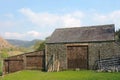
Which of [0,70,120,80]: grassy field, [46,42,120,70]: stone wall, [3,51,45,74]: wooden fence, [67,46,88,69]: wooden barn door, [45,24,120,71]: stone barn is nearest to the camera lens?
[0,70,120,80]: grassy field

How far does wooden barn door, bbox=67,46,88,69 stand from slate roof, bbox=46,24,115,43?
45.7 inches

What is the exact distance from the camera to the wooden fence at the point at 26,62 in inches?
1555

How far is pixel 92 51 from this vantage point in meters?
36.2

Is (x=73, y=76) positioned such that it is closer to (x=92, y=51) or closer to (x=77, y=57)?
(x=92, y=51)

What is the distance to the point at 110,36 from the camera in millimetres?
35625

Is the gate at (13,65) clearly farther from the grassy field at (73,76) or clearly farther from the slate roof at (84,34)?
the grassy field at (73,76)

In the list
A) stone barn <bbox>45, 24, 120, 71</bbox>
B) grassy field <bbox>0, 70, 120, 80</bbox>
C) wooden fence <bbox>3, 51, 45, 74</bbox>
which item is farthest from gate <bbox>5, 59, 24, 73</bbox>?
grassy field <bbox>0, 70, 120, 80</bbox>

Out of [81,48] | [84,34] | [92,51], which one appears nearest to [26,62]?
[81,48]

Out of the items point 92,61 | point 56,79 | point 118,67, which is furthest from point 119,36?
point 56,79

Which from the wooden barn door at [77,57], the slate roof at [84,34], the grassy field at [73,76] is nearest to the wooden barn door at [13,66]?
the slate roof at [84,34]

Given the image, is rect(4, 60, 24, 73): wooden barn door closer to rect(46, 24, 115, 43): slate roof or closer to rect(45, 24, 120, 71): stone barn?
rect(45, 24, 120, 71): stone barn

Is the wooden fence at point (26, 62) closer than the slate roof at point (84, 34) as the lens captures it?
No

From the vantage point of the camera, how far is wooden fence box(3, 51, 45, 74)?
130 feet

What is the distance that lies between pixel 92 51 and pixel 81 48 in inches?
67.2
